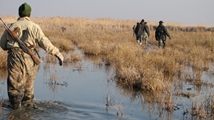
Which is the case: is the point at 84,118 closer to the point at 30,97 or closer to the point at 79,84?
the point at 30,97

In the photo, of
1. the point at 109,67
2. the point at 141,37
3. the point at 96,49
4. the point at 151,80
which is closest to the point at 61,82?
the point at 151,80

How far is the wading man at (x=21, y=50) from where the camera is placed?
227 inches

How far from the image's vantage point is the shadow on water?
6078 millimetres

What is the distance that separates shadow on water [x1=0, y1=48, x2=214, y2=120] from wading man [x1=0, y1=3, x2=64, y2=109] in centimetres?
44

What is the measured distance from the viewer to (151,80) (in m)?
8.30

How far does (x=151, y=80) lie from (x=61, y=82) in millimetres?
2667

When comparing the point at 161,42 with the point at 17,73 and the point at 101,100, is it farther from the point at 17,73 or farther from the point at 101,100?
the point at 17,73

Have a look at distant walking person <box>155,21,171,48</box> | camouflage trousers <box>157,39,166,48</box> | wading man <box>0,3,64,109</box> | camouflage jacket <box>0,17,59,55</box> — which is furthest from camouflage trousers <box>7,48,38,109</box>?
camouflage trousers <box>157,39,166,48</box>

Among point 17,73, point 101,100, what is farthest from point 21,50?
point 101,100

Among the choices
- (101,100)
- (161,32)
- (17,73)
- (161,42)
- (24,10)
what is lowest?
(101,100)

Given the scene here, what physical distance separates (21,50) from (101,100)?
2421 mm

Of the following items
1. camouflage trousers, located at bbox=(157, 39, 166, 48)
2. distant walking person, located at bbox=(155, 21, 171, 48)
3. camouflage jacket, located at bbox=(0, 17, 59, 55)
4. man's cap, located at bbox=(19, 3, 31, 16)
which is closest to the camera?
camouflage jacket, located at bbox=(0, 17, 59, 55)

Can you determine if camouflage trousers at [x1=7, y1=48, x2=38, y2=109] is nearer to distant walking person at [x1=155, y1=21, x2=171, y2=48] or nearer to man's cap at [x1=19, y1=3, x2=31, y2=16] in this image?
man's cap at [x1=19, y1=3, x2=31, y2=16]

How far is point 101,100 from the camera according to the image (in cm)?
737
